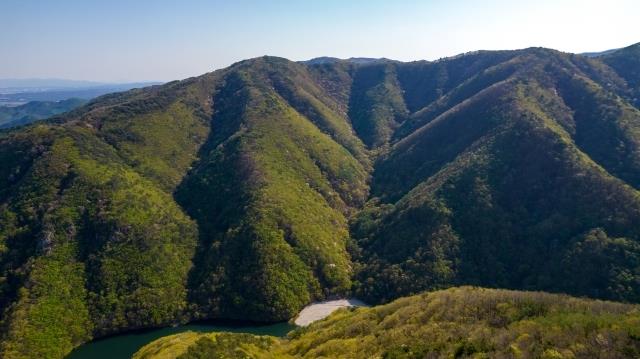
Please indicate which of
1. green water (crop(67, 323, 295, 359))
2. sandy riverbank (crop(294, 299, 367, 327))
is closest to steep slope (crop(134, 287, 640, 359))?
Answer: green water (crop(67, 323, 295, 359))

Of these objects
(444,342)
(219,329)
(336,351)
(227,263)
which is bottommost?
(219,329)

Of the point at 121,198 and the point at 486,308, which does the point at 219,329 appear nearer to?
the point at 121,198

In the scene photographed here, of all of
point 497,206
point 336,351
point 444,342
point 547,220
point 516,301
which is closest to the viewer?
point 444,342

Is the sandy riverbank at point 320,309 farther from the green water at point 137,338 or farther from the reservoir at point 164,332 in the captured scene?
the green water at point 137,338

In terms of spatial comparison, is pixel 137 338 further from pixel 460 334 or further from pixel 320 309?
pixel 460 334

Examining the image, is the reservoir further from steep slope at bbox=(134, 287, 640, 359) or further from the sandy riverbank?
steep slope at bbox=(134, 287, 640, 359)

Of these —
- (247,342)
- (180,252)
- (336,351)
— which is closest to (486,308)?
(336,351)

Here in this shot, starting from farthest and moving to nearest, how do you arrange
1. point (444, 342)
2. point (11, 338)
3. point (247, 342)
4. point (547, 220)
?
1. point (547, 220)
2. point (11, 338)
3. point (247, 342)
4. point (444, 342)
